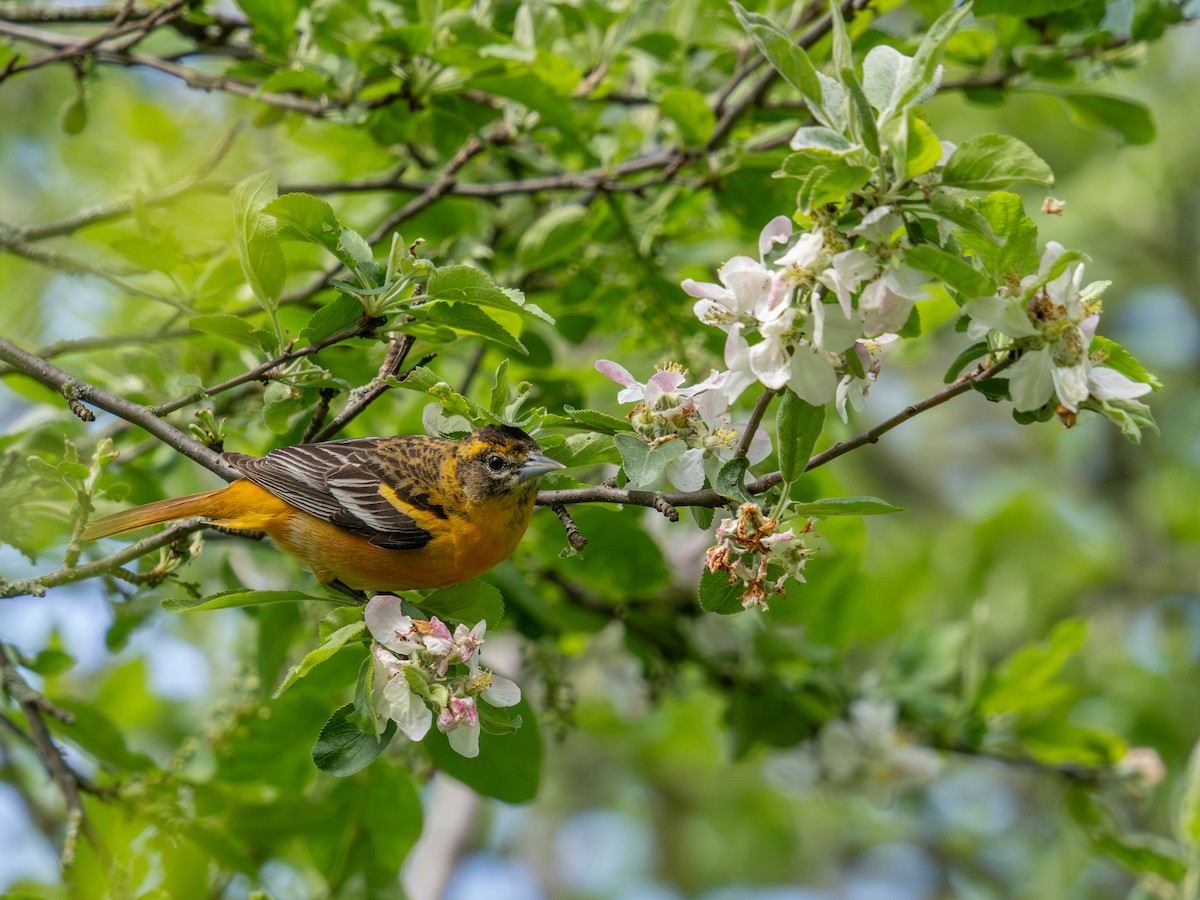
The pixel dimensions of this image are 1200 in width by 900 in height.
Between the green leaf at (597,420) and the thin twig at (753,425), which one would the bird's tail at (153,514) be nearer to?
the green leaf at (597,420)

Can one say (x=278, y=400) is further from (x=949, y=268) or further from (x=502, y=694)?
(x=949, y=268)

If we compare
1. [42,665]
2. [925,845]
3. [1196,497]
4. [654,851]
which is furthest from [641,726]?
[42,665]

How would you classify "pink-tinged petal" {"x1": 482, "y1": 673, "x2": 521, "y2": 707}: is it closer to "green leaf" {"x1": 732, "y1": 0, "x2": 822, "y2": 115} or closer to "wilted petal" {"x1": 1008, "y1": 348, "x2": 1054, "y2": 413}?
"wilted petal" {"x1": 1008, "y1": 348, "x2": 1054, "y2": 413}

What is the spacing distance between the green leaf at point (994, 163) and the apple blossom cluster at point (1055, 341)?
0.19 metres

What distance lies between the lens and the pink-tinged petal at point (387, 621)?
266 cm

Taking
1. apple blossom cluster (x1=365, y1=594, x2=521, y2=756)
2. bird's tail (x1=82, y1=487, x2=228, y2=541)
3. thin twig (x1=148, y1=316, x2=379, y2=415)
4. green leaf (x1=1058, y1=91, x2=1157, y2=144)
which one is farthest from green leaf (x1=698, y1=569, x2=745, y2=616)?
green leaf (x1=1058, y1=91, x2=1157, y2=144)

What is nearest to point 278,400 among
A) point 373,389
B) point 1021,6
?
point 373,389

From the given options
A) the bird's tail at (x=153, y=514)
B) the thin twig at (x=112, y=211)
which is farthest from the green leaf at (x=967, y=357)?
the thin twig at (x=112, y=211)

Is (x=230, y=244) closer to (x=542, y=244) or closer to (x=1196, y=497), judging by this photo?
(x=542, y=244)

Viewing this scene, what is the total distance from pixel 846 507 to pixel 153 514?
7.94ft

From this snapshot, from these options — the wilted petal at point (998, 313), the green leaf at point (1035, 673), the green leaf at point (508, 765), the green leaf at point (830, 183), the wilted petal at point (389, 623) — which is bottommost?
the green leaf at point (1035, 673)

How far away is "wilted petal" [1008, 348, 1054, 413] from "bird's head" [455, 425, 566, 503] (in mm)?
1518

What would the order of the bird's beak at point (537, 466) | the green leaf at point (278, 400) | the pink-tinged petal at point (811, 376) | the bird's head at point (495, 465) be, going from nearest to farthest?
1. the pink-tinged petal at point (811, 376)
2. the green leaf at point (278, 400)
3. the bird's beak at point (537, 466)
4. the bird's head at point (495, 465)

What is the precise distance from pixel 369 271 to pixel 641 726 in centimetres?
673
